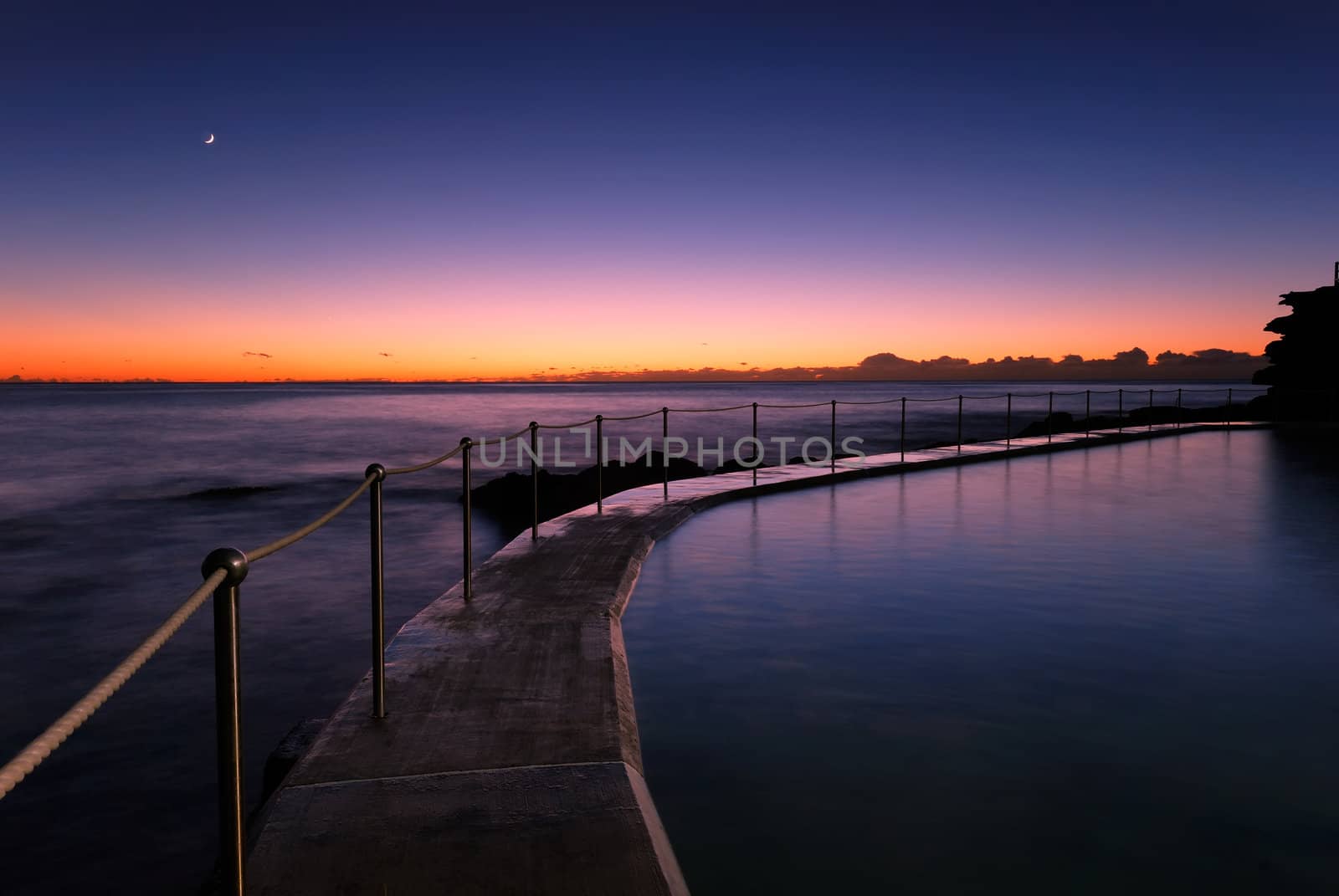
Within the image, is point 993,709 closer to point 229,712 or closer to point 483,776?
point 483,776

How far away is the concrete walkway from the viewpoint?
257 cm

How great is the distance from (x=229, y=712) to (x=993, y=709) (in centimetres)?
368

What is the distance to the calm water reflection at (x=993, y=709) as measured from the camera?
3.08 m

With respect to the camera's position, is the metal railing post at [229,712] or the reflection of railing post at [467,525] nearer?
the metal railing post at [229,712]

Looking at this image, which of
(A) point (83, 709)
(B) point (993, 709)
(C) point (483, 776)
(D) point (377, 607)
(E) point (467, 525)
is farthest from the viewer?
(E) point (467, 525)

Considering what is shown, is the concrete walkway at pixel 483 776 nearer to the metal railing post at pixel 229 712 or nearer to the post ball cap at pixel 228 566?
the metal railing post at pixel 229 712

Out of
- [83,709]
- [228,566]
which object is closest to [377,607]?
[228,566]

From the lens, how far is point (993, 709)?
14.2ft

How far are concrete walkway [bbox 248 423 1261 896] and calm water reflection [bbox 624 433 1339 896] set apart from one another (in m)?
0.36

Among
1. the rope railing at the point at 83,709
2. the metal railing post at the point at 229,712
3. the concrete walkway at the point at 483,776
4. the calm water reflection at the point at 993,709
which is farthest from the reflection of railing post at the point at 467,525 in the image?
the rope railing at the point at 83,709

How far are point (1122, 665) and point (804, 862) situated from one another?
9.48ft

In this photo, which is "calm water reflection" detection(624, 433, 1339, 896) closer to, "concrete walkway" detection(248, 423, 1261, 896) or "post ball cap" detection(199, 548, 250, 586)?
"concrete walkway" detection(248, 423, 1261, 896)

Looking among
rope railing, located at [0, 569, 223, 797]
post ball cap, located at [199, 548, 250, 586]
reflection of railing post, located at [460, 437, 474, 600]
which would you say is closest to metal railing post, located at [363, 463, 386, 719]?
reflection of railing post, located at [460, 437, 474, 600]

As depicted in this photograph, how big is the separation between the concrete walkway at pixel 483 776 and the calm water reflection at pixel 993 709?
364mm
